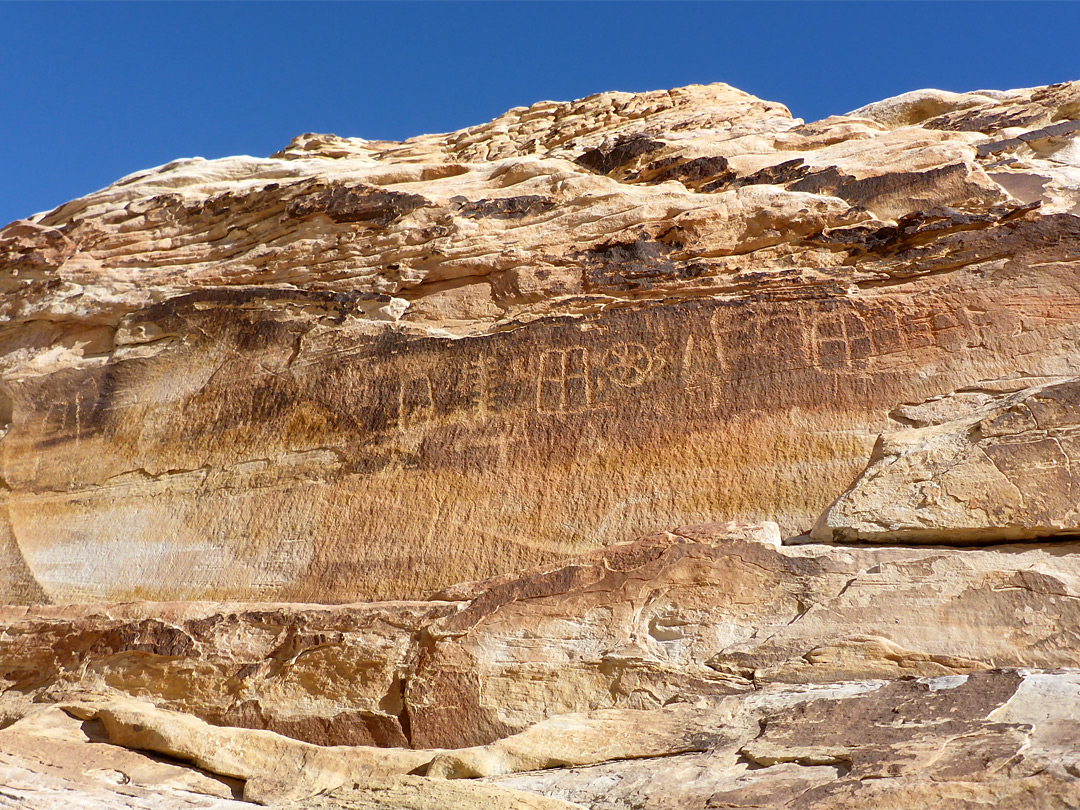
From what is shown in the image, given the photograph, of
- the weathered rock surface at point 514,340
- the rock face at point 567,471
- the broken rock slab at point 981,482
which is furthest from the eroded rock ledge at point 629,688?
the weathered rock surface at point 514,340

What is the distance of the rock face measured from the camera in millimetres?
4270

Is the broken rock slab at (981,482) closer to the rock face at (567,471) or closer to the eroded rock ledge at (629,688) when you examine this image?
the rock face at (567,471)

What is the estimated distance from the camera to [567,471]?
605 centimetres

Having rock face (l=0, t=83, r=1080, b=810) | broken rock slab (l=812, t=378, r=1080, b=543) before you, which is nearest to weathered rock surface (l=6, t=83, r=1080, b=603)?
rock face (l=0, t=83, r=1080, b=810)

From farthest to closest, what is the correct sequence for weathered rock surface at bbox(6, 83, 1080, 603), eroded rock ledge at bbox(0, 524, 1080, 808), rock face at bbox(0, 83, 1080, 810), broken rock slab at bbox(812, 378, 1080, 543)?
weathered rock surface at bbox(6, 83, 1080, 603)
broken rock slab at bbox(812, 378, 1080, 543)
rock face at bbox(0, 83, 1080, 810)
eroded rock ledge at bbox(0, 524, 1080, 808)

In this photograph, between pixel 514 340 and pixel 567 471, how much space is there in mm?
1168

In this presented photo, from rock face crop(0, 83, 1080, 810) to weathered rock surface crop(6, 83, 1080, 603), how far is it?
0.03m

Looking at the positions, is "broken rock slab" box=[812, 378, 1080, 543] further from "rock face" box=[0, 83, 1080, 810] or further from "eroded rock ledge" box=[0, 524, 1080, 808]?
"eroded rock ledge" box=[0, 524, 1080, 808]

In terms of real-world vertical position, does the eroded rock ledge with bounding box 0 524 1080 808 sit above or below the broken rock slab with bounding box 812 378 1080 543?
below

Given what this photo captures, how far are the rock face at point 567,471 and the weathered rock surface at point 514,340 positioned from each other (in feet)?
0.10

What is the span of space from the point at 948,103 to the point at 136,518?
743 cm

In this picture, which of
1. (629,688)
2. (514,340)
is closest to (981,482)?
(629,688)

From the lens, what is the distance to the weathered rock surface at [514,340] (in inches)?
230

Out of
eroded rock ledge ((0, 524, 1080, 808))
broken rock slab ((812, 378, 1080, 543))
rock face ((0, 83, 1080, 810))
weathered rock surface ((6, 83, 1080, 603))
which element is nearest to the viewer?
eroded rock ledge ((0, 524, 1080, 808))
